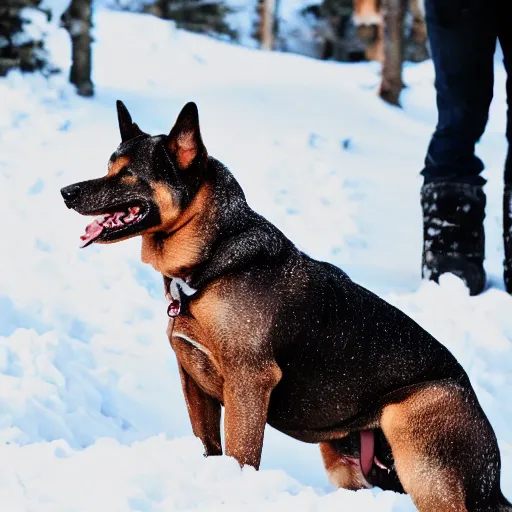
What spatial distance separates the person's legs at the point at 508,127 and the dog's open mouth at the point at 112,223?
283 cm

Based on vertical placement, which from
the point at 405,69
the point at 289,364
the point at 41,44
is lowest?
the point at 405,69

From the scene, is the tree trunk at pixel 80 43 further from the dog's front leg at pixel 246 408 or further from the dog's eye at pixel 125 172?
the dog's front leg at pixel 246 408

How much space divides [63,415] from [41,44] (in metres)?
7.00

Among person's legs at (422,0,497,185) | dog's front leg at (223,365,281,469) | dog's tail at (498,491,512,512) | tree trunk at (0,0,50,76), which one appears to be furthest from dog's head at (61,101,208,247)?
tree trunk at (0,0,50,76)

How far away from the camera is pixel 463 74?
17.7 feet

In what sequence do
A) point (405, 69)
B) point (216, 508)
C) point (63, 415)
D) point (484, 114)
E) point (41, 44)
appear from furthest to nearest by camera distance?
point (405, 69)
point (41, 44)
point (484, 114)
point (63, 415)
point (216, 508)

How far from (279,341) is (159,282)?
242cm

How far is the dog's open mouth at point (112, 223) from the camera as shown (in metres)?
3.19

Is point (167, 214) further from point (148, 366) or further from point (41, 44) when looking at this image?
point (41, 44)

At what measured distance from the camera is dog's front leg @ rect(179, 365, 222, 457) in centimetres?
347

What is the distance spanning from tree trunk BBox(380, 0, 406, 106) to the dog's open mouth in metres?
9.50

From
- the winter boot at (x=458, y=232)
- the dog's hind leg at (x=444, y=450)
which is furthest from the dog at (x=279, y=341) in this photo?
the winter boot at (x=458, y=232)

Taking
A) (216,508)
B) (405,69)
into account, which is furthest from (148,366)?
(405,69)

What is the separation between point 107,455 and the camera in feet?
10.3
